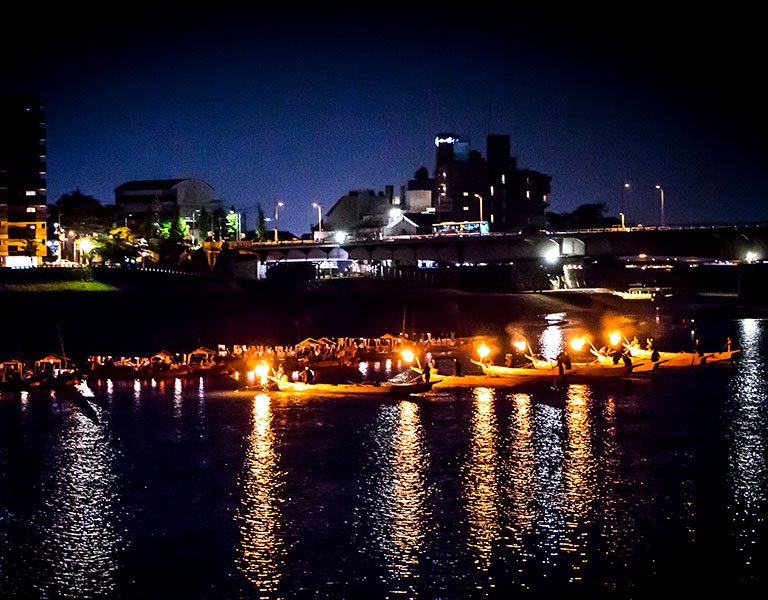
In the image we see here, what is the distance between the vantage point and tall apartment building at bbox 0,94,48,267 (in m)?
111

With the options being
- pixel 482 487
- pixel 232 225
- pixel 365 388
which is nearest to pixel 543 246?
pixel 365 388

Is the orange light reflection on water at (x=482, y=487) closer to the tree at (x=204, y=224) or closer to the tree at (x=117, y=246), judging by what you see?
the tree at (x=117, y=246)

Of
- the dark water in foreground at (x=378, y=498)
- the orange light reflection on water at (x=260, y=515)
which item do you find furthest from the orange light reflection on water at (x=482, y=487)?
the orange light reflection on water at (x=260, y=515)

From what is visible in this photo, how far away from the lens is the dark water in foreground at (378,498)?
79.1ft

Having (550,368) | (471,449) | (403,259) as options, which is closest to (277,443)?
(471,449)

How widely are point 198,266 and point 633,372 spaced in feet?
232

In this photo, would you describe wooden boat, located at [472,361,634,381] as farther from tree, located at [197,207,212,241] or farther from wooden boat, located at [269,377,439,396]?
tree, located at [197,207,212,241]

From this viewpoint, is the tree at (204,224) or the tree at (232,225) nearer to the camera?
the tree at (204,224)

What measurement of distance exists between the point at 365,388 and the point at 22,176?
80.0m

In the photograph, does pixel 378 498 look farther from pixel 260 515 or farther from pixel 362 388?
pixel 362 388

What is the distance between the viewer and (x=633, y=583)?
Result: 2364 centimetres

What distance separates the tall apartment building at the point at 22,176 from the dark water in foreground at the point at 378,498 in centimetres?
7038

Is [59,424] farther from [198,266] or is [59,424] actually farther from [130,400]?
[198,266]

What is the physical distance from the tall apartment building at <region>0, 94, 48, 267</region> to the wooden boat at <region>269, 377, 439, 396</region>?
71848mm
